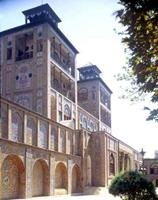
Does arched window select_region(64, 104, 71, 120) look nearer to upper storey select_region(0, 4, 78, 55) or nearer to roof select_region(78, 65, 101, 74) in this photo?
upper storey select_region(0, 4, 78, 55)

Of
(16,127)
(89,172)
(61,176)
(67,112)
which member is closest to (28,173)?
(16,127)

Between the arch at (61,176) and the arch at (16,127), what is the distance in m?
5.63

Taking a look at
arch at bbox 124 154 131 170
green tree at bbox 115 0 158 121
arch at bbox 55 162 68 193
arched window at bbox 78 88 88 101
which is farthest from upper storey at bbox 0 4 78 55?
green tree at bbox 115 0 158 121

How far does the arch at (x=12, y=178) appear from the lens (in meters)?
22.1

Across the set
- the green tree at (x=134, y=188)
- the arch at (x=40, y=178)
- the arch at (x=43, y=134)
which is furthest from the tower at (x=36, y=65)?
the green tree at (x=134, y=188)

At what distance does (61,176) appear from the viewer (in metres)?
30.6

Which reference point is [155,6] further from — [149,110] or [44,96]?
[44,96]

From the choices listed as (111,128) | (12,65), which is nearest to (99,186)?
(12,65)

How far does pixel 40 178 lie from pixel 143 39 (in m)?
19.7

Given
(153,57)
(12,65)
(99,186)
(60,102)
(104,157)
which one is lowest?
(99,186)

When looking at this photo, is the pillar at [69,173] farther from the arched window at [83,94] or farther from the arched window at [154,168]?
the arched window at [154,168]

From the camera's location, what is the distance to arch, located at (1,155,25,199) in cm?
2212

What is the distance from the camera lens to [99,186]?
3647 centimetres

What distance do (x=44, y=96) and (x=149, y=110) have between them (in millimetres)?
25504
